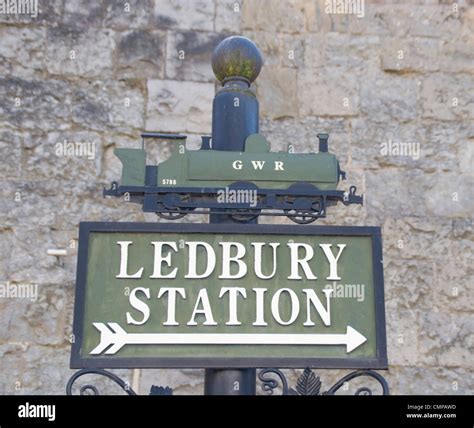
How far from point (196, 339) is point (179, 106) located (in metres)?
Answer: 2.36

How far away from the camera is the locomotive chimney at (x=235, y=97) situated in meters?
1.85

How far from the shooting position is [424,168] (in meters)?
3.81

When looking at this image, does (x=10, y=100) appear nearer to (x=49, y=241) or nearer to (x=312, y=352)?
(x=49, y=241)

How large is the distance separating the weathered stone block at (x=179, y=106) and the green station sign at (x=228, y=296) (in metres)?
2.13

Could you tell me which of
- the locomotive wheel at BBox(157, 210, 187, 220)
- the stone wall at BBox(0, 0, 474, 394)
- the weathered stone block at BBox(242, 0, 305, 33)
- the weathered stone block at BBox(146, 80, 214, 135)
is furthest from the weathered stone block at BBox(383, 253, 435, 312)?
the locomotive wheel at BBox(157, 210, 187, 220)

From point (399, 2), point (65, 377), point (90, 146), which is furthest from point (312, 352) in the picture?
point (399, 2)

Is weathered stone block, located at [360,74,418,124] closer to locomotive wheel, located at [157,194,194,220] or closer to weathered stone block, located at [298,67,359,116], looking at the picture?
weathered stone block, located at [298,67,359,116]

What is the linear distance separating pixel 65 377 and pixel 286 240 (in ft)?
6.70

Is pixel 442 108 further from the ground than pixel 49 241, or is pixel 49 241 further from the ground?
pixel 442 108

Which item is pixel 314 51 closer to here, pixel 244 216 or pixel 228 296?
pixel 244 216

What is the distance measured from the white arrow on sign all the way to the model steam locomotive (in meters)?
0.30

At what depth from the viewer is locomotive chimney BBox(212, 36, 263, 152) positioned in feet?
6.07
